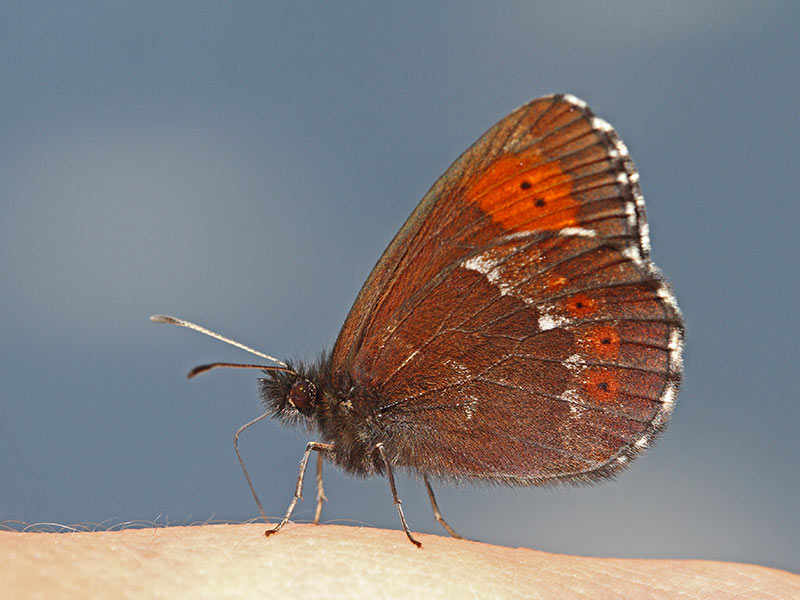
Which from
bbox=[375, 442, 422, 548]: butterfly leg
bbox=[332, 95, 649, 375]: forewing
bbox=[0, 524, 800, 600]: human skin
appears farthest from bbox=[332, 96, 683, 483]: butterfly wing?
bbox=[0, 524, 800, 600]: human skin

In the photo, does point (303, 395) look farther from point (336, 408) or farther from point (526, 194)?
point (526, 194)

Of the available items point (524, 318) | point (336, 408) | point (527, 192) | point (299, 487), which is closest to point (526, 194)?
point (527, 192)

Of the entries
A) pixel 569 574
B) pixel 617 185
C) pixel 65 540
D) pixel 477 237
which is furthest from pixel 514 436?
pixel 65 540

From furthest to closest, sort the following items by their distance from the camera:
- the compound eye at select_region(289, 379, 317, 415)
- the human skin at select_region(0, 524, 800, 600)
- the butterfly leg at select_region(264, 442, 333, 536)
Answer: the compound eye at select_region(289, 379, 317, 415) → the butterfly leg at select_region(264, 442, 333, 536) → the human skin at select_region(0, 524, 800, 600)

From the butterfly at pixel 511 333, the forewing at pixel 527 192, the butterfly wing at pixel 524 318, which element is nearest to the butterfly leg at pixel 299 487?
the butterfly at pixel 511 333

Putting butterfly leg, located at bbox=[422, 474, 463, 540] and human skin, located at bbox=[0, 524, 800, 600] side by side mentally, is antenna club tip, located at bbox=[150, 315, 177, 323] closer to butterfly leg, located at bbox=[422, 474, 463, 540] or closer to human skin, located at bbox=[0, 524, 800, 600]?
human skin, located at bbox=[0, 524, 800, 600]

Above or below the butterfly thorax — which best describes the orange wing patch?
above

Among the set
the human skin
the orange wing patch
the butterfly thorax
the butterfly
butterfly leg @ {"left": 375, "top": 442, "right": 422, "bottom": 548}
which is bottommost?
the human skin
